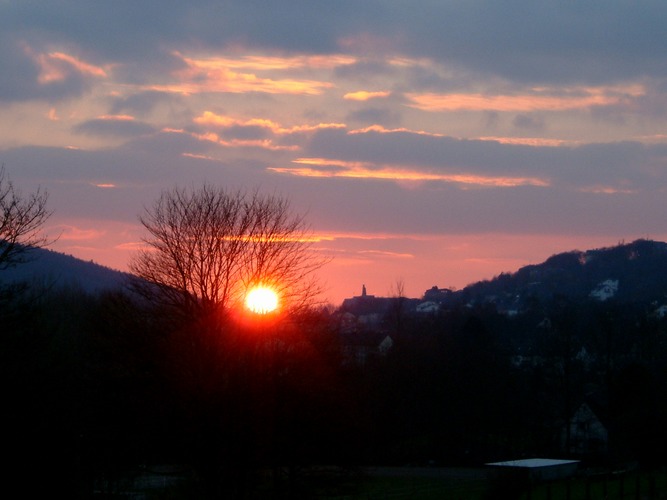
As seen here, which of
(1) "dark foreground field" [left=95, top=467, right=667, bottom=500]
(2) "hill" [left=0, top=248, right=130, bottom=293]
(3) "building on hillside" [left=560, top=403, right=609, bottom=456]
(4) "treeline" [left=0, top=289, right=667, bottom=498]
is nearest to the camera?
(4) "treeline" [left=0, top=289, right=667, bottom=498]

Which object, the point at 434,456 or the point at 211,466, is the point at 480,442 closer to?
the point at 434,456

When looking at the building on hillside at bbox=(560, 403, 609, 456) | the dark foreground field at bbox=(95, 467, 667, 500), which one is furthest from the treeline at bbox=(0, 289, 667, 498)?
the building on hillside at bbox=(560, 403, 609, 456)

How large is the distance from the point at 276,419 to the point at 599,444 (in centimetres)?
3212

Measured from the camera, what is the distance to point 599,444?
5212 centimetres

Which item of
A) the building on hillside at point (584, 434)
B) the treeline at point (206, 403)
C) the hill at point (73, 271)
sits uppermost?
the hill at point (73, 271)

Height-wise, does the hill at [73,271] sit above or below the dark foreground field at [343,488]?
above

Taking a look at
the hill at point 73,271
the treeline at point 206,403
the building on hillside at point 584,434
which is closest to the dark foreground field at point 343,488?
the treeline at point 206,403

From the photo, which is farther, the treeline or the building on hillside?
the building on hillside

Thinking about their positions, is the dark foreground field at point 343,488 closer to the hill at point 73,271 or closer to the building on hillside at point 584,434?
the building on hillside at point 584,434

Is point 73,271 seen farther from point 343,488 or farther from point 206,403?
point 206,403

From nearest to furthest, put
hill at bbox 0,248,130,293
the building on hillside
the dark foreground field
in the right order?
the dark foreground field
the building on hillside
hill at bbox 0,248,130,293

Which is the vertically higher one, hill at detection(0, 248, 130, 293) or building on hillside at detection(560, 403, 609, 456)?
hill at detection(0, 248, 130, 293)

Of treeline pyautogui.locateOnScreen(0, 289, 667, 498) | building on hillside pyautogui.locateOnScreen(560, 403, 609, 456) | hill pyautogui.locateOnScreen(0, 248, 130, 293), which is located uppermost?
hill pyautogui.locateOnScreen(0, 248, 130, 293)

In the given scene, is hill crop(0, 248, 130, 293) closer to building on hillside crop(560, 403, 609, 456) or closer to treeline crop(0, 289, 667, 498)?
treeline crop(0, 289, 667, 498)
